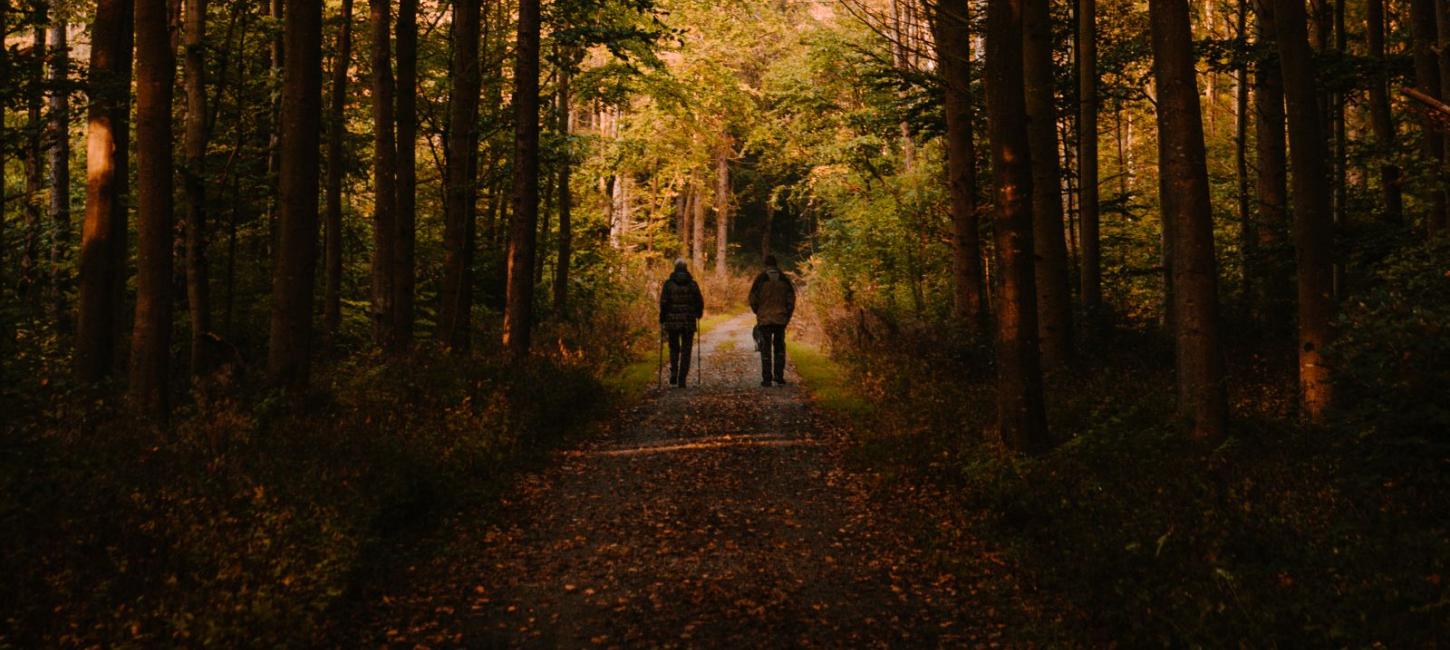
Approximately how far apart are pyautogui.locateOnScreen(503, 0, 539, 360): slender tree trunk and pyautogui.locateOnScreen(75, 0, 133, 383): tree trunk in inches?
206

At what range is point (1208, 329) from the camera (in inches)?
292

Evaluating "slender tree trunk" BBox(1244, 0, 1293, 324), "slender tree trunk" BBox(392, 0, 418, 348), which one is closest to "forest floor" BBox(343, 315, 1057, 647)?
"slender tree trunk" BBox(392, 0, 418, 348)

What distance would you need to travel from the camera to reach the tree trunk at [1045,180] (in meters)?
11.1

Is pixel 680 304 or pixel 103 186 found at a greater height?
pixel 103 186

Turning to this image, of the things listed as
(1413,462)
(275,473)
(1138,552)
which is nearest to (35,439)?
(275,473)

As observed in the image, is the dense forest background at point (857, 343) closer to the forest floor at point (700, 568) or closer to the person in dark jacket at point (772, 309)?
the forest floor at point (700, 568)

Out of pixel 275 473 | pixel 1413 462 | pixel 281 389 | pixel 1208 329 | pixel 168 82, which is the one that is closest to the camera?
pixel 1413 462

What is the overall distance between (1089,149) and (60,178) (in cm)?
1678

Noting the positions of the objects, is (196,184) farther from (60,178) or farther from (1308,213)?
(1308,213)

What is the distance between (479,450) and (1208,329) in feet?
23.0

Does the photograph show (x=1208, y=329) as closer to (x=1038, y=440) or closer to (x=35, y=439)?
(x=1038, y=440)

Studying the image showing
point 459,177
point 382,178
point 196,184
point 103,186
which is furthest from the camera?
point 459,177

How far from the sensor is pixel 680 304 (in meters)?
17.0

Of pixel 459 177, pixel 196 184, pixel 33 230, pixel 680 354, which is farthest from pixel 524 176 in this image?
pixel 33 230
